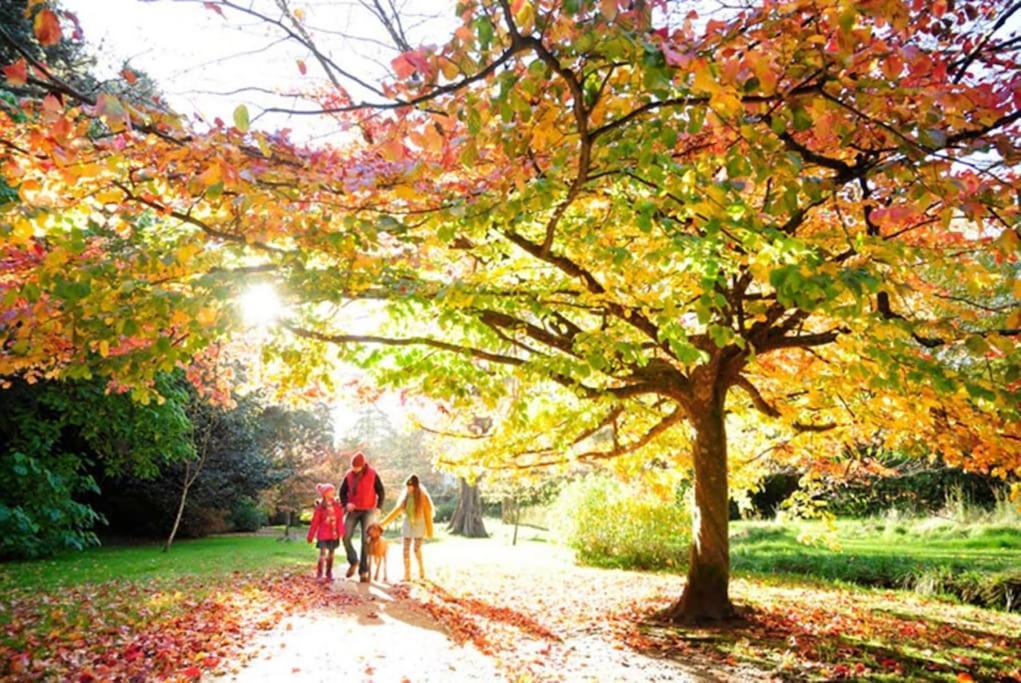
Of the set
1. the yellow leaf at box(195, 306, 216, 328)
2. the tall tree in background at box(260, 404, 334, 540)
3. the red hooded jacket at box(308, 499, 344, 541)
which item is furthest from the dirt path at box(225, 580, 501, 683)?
the tall tree in background at box(260, 404, 334, 540)

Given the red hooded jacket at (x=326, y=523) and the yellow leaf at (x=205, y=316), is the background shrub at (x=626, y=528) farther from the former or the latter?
the yellow leaf at (x=205, y=316)

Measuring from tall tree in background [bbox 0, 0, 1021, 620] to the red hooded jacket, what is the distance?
86.3 inches

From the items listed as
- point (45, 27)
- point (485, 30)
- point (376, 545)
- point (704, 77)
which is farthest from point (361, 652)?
point (704, 77)

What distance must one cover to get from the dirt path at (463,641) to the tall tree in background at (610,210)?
5.92 ft

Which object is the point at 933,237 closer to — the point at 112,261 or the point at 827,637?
the point at 827,637

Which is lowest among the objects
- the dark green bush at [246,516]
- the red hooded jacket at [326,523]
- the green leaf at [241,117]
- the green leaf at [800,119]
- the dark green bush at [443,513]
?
the dark green bush at [443,513]

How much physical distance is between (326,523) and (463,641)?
3.94 m

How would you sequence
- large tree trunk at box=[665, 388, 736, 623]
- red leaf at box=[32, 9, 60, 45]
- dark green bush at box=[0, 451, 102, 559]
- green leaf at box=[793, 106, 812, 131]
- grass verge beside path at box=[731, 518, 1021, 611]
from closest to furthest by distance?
red leaf at box=[32, 9, 60, 45] → green leaf at box=[793, 106, 812, 131] → large tree trunk at box=[665, 388, 736, 623] → grass verge beside path at box=[731, 518, 1021, 611] → dark green bush at box=[0, 451, 102, 559]

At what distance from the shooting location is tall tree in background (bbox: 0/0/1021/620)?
9.77 ft

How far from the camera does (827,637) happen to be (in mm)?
7277

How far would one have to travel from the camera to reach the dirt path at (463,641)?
5.37 m

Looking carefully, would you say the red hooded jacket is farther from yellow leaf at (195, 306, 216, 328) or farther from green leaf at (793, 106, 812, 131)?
green leaf at (793, 106, 812, 131)

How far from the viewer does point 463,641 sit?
21.5 feet

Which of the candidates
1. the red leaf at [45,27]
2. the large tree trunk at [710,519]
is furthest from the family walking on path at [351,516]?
the red leaf at [45,27]
